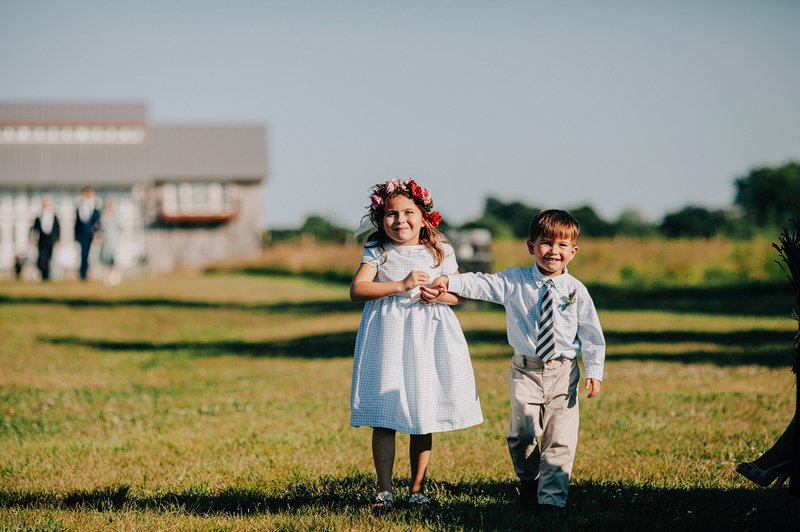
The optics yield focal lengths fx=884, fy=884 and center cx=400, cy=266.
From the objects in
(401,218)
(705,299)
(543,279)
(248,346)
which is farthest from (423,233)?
(705,299)

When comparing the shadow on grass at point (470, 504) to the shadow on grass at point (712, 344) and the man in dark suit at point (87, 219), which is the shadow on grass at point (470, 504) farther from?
the man in dark suit at point (87, 219)

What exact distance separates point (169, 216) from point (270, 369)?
47.2m

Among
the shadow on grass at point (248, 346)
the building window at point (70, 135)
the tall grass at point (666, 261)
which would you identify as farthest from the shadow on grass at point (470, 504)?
the building window at point (70, 135)

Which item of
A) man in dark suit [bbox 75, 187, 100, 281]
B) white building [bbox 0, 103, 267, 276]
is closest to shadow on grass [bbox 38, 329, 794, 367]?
man in dark suit [bbox 75, 187, 100, 281]

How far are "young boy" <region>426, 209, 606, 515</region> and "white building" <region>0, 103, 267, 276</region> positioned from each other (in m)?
53.4

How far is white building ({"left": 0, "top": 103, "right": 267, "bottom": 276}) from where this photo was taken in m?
56.6

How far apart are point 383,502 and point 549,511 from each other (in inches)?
35.0

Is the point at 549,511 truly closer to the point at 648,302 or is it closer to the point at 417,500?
the point at 417,500

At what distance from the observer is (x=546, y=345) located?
4.79 meters

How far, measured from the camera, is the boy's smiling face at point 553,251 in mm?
4848

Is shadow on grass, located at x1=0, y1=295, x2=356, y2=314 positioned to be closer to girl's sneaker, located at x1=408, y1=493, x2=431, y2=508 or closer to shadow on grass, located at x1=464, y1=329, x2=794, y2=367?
shadow on grass, located at x1=464, y1=329, x2=794, y2=367

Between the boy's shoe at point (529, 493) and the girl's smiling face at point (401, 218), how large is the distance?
60.2 inches

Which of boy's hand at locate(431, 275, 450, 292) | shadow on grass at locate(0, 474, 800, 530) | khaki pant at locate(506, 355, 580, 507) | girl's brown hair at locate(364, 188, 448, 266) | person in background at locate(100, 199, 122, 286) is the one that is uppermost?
→ person in background at locate(100, 199, 122, 286)

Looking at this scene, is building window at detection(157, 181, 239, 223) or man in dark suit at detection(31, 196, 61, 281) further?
building window at detection(157, 181, 239, 223)
